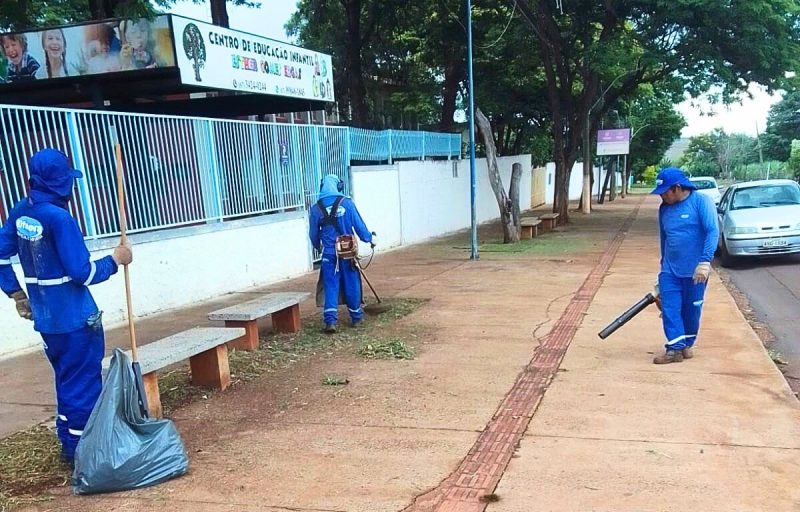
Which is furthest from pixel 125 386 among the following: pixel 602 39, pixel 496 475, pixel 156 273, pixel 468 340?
pixel 602 39

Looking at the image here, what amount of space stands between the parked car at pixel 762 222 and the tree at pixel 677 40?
482cm

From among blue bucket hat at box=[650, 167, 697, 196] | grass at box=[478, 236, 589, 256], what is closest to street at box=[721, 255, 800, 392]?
blue bucket hat at box=[650, 167, 697, 196]

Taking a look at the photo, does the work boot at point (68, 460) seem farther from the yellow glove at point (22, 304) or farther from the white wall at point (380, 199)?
the white wall at point (380, 199)

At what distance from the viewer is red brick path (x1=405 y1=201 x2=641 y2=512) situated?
3.32m

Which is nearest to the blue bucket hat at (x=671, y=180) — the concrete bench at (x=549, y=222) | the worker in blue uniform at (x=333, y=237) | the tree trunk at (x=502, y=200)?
the worker in blue uniform at (x=333, y=237)

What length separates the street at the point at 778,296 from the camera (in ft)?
20.1

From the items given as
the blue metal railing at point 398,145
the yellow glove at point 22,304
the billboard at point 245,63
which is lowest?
the yellow glove at point 22,304

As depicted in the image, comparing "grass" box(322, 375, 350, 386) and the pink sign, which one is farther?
the pink sign

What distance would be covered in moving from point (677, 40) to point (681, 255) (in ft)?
45.6

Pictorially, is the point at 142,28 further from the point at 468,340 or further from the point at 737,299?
the point at 737,299

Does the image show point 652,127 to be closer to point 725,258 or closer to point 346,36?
point 346,36

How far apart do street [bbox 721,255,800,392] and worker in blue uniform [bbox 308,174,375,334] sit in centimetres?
424

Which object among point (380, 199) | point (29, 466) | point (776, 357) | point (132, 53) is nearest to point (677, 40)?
point (380, 199)

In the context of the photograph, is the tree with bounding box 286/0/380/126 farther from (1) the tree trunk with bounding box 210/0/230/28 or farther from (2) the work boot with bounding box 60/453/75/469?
(2) the work boot with bounding box 60/453/75/469
